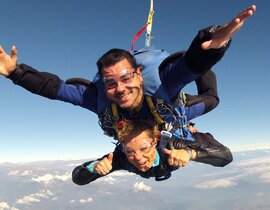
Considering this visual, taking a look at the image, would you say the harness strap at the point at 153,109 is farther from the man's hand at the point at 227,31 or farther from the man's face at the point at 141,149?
the man's hand at the point at 227,31

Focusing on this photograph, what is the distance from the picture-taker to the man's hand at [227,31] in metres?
2.48

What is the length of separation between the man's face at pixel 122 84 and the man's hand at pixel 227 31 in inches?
56.9

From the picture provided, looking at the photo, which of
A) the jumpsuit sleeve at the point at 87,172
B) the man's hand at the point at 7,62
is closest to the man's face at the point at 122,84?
the man's hand at the point at 7,62

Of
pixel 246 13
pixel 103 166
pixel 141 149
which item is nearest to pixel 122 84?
pixel 141 149

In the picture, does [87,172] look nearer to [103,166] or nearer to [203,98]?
[103,166]

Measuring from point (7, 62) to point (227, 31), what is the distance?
9.64 ft

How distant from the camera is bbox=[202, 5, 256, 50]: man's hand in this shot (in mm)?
2481

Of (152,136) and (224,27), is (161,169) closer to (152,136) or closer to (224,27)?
(152,136)

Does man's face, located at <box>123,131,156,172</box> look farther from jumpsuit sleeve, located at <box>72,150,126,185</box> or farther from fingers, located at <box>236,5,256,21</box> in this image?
fingers, located at <box>236,5,256,21</box>

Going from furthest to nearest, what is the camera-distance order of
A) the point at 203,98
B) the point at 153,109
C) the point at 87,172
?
1. the point at 203,98
2. the point at 87,172
3. the point at 153,109

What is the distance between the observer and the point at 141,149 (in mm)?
4926

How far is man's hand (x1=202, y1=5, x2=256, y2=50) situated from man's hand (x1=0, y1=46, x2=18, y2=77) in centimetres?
262

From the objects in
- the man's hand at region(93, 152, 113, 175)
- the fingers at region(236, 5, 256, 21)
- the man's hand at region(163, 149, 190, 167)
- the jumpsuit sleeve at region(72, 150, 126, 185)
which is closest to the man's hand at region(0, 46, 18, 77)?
the man's hand at region(93, 152, 113, 175)

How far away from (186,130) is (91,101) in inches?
79.4
